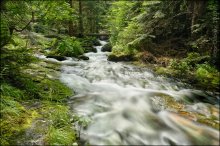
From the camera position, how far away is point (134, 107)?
730 cm

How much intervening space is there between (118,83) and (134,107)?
253 centimetres

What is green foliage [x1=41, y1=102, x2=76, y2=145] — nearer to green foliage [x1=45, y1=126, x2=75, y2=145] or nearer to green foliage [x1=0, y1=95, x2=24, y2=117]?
green foliage [x1=45, y1=126, x2=75, y2=145]

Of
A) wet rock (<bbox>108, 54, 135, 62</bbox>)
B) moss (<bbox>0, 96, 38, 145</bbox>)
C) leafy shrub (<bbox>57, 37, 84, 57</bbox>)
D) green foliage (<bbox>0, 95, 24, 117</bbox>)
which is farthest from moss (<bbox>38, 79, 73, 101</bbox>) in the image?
leafy shrub (<bbox>57, 37, 84, 57</bbox>)

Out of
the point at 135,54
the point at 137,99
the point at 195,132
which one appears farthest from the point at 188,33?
the point at 195,132

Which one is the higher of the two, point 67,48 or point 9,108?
point 67,48

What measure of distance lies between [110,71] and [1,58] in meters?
6.59

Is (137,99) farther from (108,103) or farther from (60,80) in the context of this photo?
(60,80)

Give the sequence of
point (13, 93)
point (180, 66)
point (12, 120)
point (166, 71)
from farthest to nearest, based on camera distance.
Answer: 1. point (166, 71)
2. point (180, 66)
3. point (13, 93)
4. point (12, 120)

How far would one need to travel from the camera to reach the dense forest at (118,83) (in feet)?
17.7

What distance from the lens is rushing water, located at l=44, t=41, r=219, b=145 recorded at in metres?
5.55

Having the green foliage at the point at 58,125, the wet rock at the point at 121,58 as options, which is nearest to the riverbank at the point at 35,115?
the green foliage at the point at 58,125

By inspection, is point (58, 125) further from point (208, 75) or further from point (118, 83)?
point (208, 75)

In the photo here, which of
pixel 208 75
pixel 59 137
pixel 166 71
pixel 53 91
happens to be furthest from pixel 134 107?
pixel 166 71

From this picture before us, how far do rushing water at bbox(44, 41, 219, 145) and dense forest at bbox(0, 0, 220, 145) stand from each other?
0.07 ft
